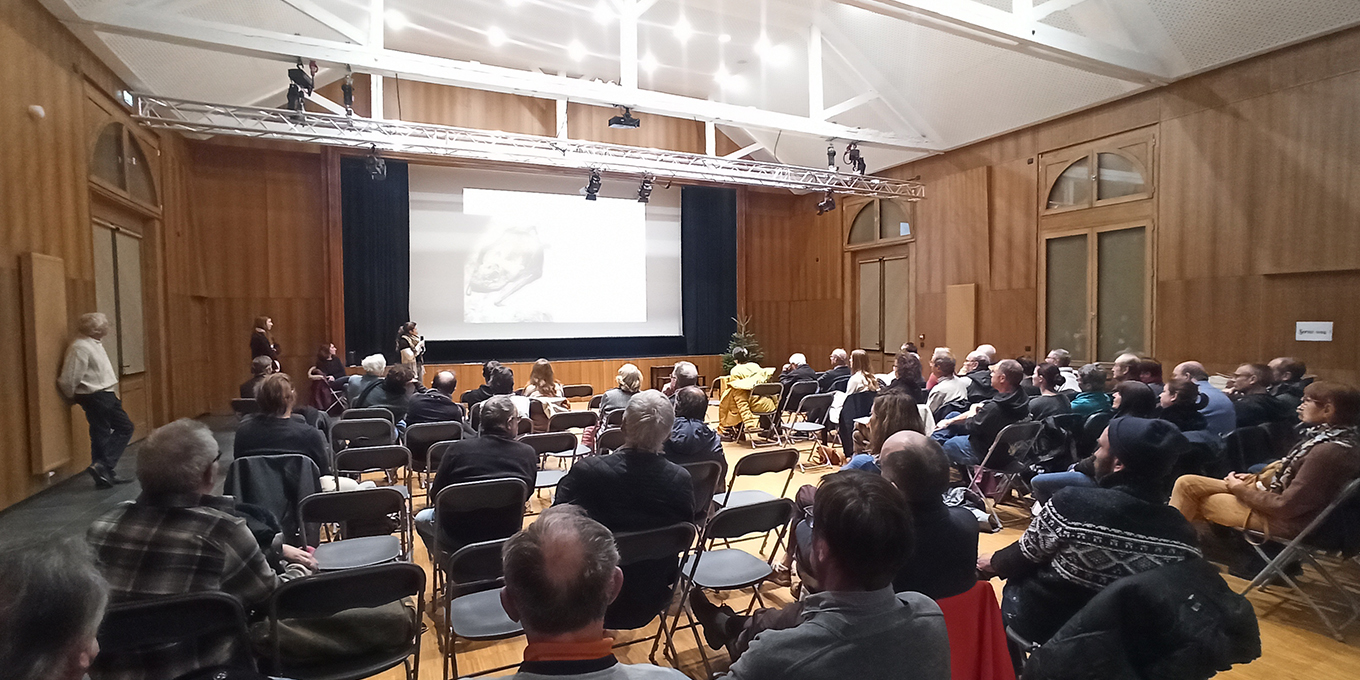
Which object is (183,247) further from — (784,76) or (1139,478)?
(1139,478)

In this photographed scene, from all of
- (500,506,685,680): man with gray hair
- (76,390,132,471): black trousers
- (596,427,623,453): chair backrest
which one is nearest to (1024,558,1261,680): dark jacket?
(500,506,685,680): man with gray hair

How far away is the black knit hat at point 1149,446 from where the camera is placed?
6.06ft

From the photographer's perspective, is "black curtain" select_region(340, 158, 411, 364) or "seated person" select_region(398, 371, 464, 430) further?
"black curtain" select_region(340, 158, 411, 364)

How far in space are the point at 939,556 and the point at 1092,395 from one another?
11.3 feet

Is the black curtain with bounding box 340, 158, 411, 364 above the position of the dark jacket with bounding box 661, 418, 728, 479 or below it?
above

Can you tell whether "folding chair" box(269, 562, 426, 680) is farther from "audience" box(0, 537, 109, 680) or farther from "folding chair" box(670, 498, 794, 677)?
"folding chair" box(670, 498, 794, 677)

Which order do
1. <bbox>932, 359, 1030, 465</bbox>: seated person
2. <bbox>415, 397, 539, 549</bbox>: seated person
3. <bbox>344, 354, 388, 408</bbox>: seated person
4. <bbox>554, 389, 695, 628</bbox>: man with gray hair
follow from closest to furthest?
1. <bbox>554, 389, 695, 628</bbox>: man with gray hair
2. <bbox>415, 397, 539, 549</bbox>: seated person
3. <bbox>932, 359, 1030, 465</bbox>: seated person
4. <bbox>344, 354, 388, 408</bbox>: seated person

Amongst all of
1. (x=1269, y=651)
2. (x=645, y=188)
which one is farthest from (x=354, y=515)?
(x=645, y=188)

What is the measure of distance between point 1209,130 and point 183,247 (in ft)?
41.7

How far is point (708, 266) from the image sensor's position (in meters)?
12.5

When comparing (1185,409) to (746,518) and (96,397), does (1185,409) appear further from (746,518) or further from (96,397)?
(96,397)

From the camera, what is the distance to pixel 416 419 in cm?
496

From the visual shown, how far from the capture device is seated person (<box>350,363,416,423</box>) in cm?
571

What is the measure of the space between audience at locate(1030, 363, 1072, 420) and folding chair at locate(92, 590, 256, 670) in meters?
4.72
